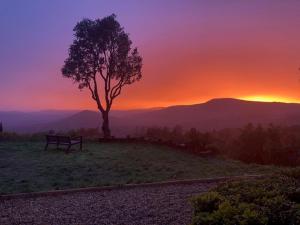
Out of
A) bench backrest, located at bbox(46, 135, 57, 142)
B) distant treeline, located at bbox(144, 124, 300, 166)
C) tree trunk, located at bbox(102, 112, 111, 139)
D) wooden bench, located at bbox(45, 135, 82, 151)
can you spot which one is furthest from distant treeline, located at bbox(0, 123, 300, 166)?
bench backrest, located at bbox(46, 135, 57, 142)

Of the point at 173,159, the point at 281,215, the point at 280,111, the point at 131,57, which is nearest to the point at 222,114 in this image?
the point at 280,111

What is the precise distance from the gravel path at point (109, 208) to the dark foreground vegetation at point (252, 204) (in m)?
1.47

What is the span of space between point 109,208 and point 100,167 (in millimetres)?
5265

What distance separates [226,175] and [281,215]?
7134 mm

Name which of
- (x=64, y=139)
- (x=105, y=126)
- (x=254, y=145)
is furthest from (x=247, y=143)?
(x=64, y=139)

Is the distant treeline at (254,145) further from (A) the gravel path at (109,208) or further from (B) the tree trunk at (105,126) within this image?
(A) the gravel path at (109,208)

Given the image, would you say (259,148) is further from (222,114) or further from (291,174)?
(222,114)

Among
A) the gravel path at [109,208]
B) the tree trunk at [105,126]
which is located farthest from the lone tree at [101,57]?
the gravel path at [109,208]

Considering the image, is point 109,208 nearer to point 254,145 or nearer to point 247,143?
point 254,145

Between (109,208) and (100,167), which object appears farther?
(100,167)

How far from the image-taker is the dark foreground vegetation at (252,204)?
14.8ft

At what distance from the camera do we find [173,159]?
1487cm

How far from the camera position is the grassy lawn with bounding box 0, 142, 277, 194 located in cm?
1086

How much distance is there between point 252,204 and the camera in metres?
4.98
